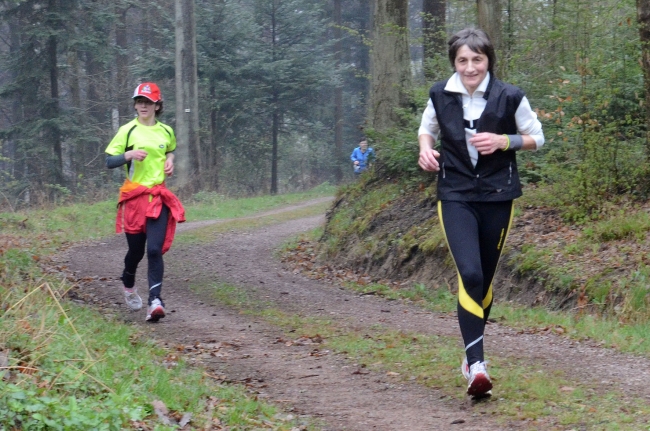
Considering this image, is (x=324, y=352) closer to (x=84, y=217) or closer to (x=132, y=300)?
(x=132, y=300)

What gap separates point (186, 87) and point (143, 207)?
23.7 m

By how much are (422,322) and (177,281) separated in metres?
4.48

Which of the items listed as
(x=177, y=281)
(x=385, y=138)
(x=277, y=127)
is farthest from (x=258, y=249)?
(x=277, y=127)

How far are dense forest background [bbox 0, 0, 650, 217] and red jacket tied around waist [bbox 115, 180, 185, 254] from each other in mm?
5047

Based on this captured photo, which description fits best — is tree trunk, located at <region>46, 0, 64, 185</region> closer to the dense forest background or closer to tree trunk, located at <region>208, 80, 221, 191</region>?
the dense forest background

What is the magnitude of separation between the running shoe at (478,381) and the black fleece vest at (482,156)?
1.03 m

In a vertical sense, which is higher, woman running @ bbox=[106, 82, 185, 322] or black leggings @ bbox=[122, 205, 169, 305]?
woman running @ bbox=[106, 82, 185, 322]

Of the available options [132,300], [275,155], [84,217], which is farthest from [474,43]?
[275,155]

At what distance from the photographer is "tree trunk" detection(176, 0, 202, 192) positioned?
30594mm

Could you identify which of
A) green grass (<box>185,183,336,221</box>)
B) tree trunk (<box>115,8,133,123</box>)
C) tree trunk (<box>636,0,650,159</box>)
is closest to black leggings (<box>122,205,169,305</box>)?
tree trunk (<box>636,0,650,159</box>)

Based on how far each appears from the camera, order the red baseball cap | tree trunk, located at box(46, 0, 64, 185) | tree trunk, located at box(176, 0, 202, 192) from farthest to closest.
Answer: tree trunk, located at box(176, 0, 202, 192)
tree trunk, located at box(46, 0, 64, 185)
the red baseball cap

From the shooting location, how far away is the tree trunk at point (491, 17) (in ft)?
40.7

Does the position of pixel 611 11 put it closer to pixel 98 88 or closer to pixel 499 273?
pixel 499 273

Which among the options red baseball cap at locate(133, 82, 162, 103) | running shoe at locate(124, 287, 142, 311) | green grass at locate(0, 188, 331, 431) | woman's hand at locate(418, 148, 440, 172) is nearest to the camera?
green grass at locate(0, 188, 331, 431)
